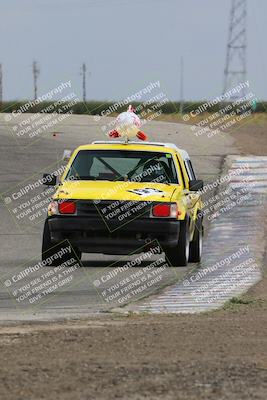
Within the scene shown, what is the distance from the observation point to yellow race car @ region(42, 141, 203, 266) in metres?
17.2

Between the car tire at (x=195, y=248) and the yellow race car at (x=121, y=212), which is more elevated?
the yellow race car at (x=121, y=212)

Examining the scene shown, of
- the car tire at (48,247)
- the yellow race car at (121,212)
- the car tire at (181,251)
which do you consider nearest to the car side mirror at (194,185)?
the yellow race car at (121,212)

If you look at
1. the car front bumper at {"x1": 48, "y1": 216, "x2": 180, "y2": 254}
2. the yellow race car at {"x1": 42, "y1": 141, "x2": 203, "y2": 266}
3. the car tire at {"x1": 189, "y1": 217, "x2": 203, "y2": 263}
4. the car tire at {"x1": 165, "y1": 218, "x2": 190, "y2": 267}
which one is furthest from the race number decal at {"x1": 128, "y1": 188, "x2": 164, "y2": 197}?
the car tire at {"x1": 189, "y1": 217, "x2": 203, "y2": 263}

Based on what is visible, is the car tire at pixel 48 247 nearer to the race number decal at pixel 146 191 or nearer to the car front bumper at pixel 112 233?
the car front bumper at pixel 112 233

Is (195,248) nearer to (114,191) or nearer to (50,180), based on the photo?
(114,191)

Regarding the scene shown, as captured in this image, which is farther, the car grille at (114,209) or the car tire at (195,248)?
the car tire at (195,248)

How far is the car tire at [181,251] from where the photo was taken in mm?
17438

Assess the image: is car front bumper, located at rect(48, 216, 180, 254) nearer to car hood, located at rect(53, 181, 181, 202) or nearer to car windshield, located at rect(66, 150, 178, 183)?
car hood, located at rect(53, 181, 181, 202)

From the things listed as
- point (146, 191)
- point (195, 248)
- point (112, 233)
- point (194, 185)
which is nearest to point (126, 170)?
point (194, 185)

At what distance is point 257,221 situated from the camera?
84.8 ft

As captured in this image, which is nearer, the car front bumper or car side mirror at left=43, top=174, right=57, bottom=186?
the car front bumper

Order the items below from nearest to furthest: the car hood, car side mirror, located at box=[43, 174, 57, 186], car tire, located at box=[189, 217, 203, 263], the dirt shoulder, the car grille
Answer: the dirt shoulder
the car grille
the car hood
car side mirror, located at box=[43, 174, 57, 186]
car tire, located at box=[189, 217, 203, 263]

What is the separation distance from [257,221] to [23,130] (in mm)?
25585

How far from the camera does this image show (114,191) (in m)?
17.4
